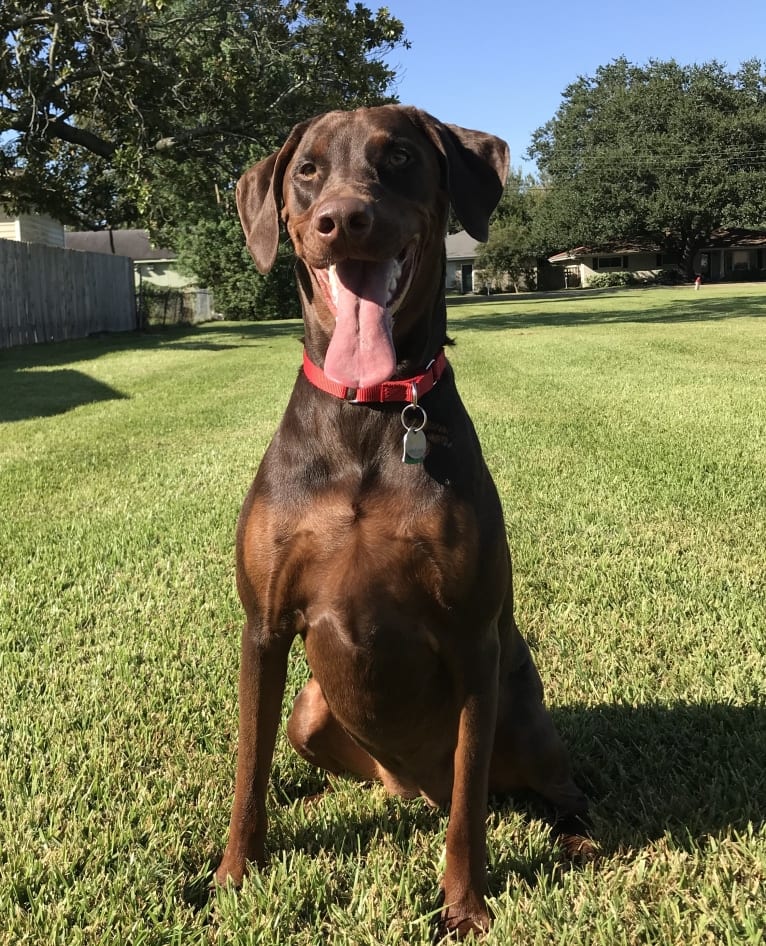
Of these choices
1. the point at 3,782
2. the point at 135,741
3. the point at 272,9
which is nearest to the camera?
the point at 3,782

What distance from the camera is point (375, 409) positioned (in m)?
2.08

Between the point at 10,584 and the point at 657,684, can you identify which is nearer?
the point at 657,684

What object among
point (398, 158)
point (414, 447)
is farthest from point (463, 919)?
point (398, 158)

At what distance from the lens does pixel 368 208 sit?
6.46 ft

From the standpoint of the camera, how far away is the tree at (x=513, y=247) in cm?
5978

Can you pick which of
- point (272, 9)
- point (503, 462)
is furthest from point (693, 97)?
point (503, 462)

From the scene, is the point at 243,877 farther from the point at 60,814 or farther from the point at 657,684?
the point at 657,684

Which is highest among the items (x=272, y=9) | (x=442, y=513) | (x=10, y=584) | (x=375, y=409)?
(x=272, y=9)

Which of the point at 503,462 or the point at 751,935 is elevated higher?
the point at 503,462

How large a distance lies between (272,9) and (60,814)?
1987 cm

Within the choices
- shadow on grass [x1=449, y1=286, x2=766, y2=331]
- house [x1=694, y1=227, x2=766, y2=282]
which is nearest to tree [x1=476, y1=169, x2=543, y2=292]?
house [x1=694, y1=227, x2=766, y2=282]

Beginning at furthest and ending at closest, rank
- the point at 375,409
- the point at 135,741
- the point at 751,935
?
the point at 135,741 < the point at 375,409 < the point at 751,935

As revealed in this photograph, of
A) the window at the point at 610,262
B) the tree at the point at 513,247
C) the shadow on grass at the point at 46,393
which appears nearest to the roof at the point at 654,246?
the window at the point at 610,262

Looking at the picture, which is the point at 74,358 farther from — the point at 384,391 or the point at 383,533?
the point at 383,533
